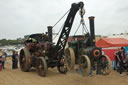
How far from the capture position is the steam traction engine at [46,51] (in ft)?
26.5

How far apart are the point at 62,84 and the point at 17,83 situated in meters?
1.83

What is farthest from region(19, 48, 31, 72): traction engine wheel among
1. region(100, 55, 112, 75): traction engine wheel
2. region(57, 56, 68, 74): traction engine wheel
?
region(100, 55, 112, 75): traction engine wheel

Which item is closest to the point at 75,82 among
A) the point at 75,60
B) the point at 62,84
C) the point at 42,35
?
the point at 62,84

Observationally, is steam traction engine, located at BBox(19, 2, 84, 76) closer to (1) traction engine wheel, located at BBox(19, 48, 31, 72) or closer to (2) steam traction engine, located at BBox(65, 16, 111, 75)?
(1) traction engine wheel, located at BBox(19, 48, 31, 72)

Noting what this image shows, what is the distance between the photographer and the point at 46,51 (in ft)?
28.5

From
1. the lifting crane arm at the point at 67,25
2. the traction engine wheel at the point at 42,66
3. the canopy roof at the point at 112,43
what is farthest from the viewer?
the canopy roof at the point at 112,43

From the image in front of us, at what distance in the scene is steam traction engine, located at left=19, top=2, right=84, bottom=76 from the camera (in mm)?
8078

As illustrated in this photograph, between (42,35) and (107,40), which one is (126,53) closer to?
(107,40)

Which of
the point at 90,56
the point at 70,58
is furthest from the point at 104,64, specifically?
the point at 70,58

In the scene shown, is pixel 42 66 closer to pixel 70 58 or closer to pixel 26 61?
pixel 26 61

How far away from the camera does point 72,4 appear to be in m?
7.39

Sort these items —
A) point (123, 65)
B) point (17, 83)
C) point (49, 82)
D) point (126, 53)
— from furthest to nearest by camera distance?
point (126, 53), point (123, 65), point (49, 82), point (17, 83)

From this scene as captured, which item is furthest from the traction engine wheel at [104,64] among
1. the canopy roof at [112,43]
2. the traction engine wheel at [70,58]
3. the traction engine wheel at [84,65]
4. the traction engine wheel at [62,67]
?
the canopy roof at [112,43]

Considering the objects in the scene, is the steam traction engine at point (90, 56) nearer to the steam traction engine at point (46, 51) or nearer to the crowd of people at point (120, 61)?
the steam traction engine at point (46, 51)
